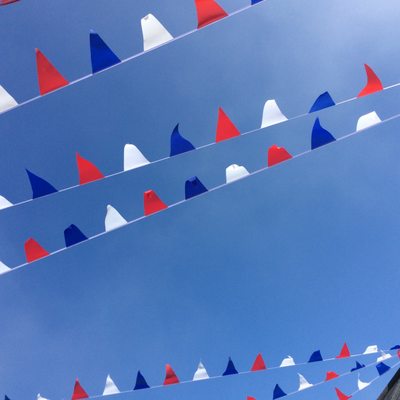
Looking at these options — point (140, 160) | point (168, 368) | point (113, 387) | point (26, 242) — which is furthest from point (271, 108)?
point (113, 387)

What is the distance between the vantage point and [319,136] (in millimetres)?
5062

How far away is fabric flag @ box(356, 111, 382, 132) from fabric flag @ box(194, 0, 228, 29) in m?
2.50

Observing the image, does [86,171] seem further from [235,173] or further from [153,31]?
[235,173]

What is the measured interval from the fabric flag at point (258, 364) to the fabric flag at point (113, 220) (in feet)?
12.6

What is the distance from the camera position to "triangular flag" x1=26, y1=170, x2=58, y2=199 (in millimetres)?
4645

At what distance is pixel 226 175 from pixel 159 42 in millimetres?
2052

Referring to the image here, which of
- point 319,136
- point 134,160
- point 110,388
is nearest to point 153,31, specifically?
point 134,160

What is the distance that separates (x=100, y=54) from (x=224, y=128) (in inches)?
69.5

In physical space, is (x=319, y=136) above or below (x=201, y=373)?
above

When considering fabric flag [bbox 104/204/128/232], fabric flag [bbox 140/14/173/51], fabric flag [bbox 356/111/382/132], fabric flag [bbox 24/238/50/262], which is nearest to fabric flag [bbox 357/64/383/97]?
fabric flag [bbox 356/111/382/132]

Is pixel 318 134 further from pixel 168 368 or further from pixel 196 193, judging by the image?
pixel 168 368

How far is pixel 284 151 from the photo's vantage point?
17.1 ft

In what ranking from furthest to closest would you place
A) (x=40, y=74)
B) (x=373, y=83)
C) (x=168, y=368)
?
1. (x=168, y=368)
2. (x=373, y=83)
3. (x=40, y=74)

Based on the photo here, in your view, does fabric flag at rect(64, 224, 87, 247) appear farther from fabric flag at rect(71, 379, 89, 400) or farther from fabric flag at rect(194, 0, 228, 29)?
fabric flag at rect(194, 0, 228, 29)
